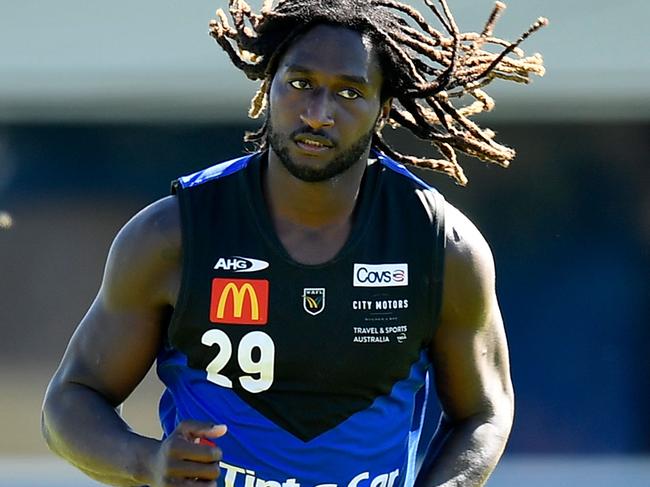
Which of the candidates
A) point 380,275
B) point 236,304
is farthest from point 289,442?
point 380,275

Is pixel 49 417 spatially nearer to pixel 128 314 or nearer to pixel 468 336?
pixel 128 314

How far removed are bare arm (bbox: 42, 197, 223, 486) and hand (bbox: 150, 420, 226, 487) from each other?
0.96 ft

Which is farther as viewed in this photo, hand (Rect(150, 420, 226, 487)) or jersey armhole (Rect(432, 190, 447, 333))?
jersey armhole (Rect(432, 190, 447, 333))

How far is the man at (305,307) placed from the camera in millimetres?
3570

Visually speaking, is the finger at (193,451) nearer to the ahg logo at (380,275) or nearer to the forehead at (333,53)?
the ahg logo at (380,275)

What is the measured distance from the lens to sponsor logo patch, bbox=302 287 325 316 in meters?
3.60

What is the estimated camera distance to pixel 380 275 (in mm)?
3639

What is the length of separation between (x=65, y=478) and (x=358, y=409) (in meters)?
5.07

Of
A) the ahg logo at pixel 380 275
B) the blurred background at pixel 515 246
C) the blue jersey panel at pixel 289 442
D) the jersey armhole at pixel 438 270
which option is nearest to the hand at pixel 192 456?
the blue jersey panel at pixel 289 442

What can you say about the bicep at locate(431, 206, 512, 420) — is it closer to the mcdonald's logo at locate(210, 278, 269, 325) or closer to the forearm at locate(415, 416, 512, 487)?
the forearm at locate(415, 416, 512, 487)

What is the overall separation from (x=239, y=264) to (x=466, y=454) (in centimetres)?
74

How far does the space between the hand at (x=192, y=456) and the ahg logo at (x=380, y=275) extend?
619mm

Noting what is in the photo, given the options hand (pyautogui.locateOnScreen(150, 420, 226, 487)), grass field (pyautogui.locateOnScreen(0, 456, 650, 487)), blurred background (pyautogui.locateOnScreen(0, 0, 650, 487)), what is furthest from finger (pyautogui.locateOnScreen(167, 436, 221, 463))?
grass field (pyautogui.locateOnScreen(0, 456, 650, 487))

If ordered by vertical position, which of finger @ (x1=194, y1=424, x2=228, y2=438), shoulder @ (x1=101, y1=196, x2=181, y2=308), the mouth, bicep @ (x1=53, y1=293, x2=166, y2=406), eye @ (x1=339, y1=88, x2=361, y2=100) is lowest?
finger @ (x1=194, y1=424, x2=228, y2=438)
